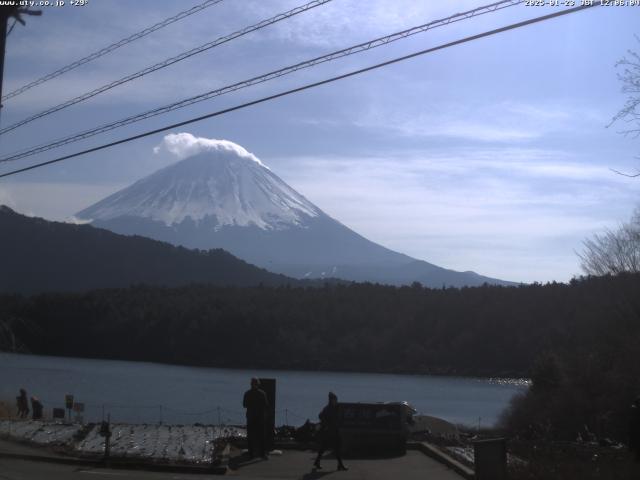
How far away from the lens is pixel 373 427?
17297mm

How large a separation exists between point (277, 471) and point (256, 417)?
1041 mm

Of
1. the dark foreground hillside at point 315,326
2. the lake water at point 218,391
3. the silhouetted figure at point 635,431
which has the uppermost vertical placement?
the dark foreground hillside at point 315,326

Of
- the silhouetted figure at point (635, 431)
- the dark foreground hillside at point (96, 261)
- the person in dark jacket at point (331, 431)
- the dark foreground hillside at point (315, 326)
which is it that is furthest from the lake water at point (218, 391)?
the dark foreground hillside at point (96, 261)

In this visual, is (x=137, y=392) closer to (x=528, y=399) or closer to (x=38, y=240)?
(x=528, y=399)

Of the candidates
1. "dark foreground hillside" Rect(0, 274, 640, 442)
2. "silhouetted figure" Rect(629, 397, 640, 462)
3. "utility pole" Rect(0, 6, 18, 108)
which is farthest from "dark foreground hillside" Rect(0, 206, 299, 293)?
"silhouetted figure" Rect(629, 397, 640, 462)

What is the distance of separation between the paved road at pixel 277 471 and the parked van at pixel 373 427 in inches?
39.3

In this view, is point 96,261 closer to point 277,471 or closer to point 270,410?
point 270,410

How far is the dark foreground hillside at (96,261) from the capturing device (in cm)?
14662

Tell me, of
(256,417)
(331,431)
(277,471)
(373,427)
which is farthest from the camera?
(373,427)

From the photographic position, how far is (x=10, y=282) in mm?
140750

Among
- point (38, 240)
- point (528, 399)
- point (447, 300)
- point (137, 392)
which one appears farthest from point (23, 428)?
point (38, 240)

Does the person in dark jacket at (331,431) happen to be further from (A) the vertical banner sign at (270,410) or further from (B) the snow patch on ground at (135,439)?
(B) the snow patch on ground at (135,439)

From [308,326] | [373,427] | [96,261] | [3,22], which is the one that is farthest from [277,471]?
[96,261]

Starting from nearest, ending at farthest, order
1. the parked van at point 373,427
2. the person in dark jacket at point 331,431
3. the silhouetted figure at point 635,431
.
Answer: the silhouetted figure at point 635,431 < the person in dark jacket at point 331,431 < the parked van at point 373,427
